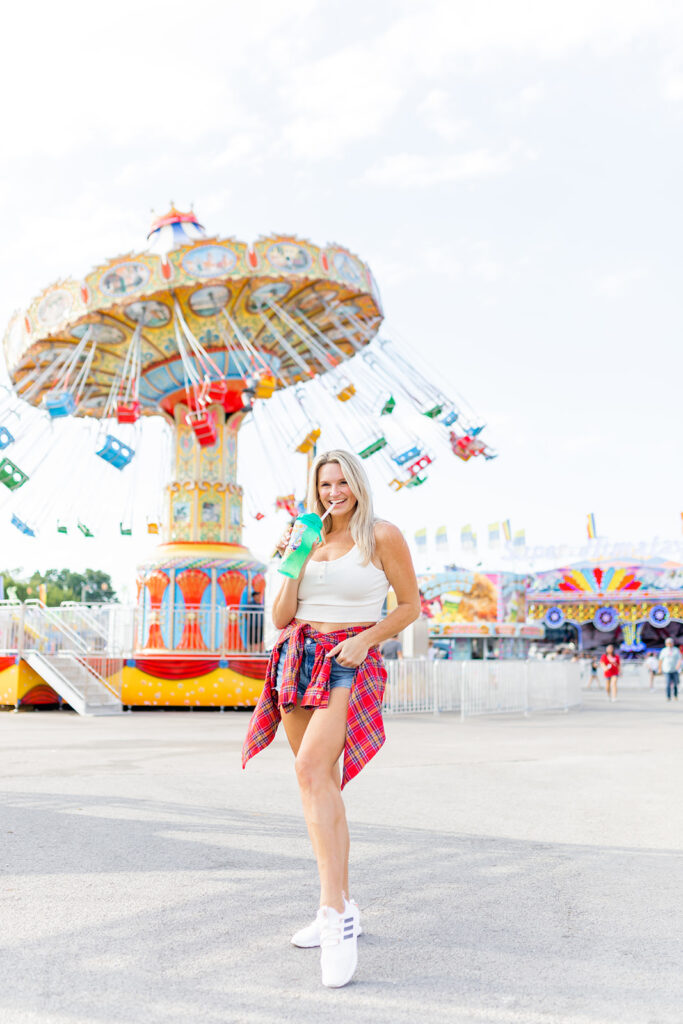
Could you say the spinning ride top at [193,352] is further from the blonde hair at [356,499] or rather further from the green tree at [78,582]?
the green tree at [78,582]

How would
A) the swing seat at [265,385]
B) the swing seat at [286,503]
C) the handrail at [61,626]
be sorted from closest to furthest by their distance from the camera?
the handrail at [61,626] < the swing seat at [265,385] < the swing seat at [286,503]

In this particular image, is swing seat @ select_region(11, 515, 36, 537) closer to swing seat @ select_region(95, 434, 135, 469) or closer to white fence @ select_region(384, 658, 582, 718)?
swing seat @ select_region(95, 434, 135, 469)

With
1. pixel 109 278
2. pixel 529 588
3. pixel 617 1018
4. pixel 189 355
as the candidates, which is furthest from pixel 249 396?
pixel 529 588

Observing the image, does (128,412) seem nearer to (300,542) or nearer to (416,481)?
(416,481)

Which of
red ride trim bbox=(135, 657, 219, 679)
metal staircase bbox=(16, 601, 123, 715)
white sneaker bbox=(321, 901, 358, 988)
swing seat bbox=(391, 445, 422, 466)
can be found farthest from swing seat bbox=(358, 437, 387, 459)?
white sneaker bbox=(321, 901, 358, 988)

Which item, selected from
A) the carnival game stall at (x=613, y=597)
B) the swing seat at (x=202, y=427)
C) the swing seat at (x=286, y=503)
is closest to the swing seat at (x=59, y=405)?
the swing seat at (x=202, y=427)

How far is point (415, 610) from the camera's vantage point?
347 cm

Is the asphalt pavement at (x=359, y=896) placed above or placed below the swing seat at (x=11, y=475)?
below

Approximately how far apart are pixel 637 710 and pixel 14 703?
480 inches

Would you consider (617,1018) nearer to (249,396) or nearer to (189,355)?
(249,396)

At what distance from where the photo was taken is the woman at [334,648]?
10.1 ft

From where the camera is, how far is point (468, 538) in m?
54.6

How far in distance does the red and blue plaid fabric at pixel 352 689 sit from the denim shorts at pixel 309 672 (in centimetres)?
2

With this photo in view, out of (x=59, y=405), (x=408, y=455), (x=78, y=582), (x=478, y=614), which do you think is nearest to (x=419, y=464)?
(x=408, y=455)
